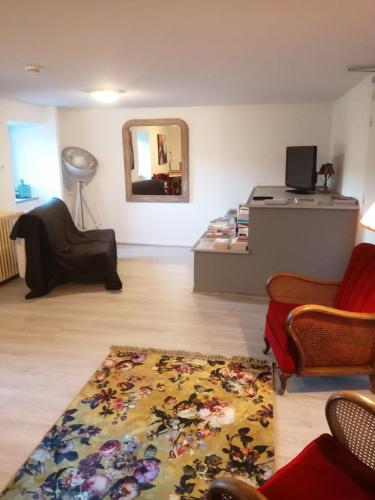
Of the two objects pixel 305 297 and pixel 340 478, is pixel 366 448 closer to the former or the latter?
pixel 340 478

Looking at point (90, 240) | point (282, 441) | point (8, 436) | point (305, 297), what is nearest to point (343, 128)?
point (305, 297)

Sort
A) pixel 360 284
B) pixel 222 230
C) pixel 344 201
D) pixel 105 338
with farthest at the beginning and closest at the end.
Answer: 1. pixel 222 230
2. pixel 344 201
3. pixel 105 338
4. pixel 360 284

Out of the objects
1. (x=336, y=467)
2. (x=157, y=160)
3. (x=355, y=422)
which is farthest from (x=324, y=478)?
(x=157, y=160)

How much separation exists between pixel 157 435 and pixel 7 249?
3186mm

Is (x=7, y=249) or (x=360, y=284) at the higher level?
(x=360, y=284)

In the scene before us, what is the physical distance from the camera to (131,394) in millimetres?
2434

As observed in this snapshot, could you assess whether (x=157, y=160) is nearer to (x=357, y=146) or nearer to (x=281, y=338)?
(x=357, y=146)

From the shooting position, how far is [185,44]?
2379mm

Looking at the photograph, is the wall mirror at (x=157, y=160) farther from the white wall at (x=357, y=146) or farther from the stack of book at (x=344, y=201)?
the stack of book at (x=344, y=201)

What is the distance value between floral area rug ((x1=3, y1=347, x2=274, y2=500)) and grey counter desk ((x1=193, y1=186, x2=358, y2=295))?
135cm

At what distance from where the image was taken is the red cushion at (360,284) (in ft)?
7.77

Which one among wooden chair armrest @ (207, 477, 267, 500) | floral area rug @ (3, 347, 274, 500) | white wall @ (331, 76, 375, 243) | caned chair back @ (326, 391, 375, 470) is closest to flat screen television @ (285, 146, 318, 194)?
white wall @ (331, 76, 375, 243)

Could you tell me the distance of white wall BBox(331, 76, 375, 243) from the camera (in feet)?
10.7

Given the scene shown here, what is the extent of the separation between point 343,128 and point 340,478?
4018 mm
